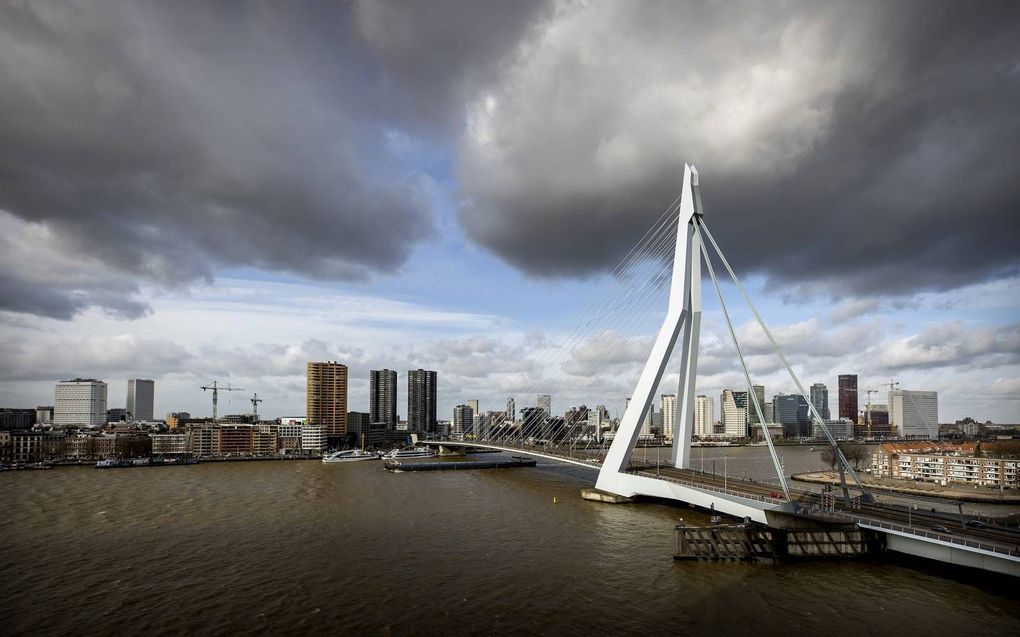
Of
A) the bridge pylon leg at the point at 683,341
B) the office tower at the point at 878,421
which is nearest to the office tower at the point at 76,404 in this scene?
the bridge pylon leg at the point at 683,341

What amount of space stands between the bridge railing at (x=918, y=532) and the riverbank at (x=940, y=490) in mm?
14535

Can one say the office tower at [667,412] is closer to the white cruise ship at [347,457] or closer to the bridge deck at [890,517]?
the white cruise ship at [347,457]

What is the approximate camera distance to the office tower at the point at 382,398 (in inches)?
6127

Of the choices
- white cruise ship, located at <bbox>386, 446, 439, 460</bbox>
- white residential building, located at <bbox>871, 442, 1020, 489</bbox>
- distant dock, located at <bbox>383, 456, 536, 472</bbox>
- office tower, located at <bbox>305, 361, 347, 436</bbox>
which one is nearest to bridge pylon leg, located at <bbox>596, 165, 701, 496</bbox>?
white residential building, located at <bbox>871, 442, 1020, 489</bbox>

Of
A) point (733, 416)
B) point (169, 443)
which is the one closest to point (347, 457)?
point (169, 443)

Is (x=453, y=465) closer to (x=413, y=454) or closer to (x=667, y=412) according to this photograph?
(x=413, y=454)

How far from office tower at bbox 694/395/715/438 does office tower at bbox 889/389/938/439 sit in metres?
49.7

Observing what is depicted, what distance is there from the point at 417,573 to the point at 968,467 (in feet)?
164

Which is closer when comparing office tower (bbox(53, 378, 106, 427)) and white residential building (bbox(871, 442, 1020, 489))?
white residential building (bbox(871, 442, 1020, 489))

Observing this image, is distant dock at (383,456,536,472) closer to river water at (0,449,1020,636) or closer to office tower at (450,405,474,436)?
river water at (0,449,1020,636)

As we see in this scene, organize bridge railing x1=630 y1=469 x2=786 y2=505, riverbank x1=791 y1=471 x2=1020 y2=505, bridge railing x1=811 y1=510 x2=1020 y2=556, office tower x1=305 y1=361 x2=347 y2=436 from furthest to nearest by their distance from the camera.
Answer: office tower x1=305 y1=361 x2=347 y2=436
riverbank x1=791 y1=471 x2=1020 y2=505
bridge railing x1=630 y1=469 x2=786 y2=505
bridge railing x1=811 y1=510 x2=1020 y2=556

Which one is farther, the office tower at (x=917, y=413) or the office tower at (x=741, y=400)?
the office tower at (x=741, y=400)

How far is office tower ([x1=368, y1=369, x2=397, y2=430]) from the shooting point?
155625 mm

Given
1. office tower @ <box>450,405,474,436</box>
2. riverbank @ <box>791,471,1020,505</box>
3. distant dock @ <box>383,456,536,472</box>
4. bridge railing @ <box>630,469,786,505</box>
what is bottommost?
office tower @ <box>450,405,474,436</box>
